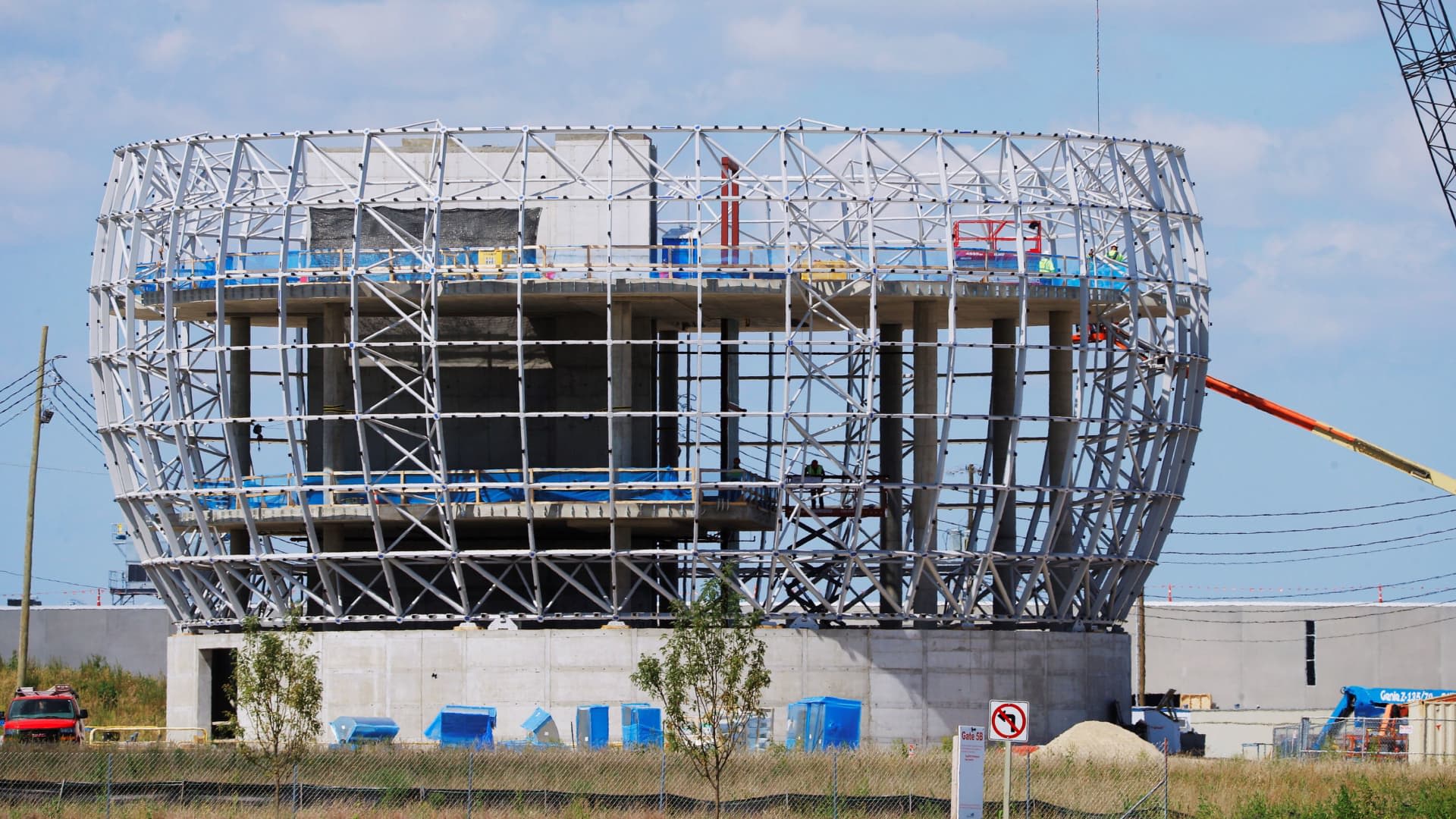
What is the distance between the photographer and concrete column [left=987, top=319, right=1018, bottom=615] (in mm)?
59531

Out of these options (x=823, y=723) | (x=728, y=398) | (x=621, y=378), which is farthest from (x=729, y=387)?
(x=823, y=723)

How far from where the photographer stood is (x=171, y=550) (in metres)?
59.4

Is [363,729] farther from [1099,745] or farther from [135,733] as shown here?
[1099,745]

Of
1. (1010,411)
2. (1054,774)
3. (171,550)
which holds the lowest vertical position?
(1054,774)

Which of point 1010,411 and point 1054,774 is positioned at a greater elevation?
point 1010,411

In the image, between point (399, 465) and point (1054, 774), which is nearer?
point (1054, 774)

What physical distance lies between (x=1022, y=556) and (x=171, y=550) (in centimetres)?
2397

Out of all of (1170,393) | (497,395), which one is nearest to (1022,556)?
(1170,393)

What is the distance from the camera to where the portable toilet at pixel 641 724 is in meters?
53.3

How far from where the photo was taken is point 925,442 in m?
58.6

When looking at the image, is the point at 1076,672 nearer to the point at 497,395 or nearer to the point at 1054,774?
the point at 1054,774

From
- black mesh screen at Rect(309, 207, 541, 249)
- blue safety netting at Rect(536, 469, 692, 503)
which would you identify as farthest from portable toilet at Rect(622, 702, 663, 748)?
black mesh screen at Rect(309, 207, 541, 249)

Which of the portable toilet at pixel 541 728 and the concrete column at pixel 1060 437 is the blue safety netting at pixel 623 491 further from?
the concrete column at pixel 1060 437

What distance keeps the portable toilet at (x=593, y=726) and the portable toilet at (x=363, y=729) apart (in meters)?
4.85
